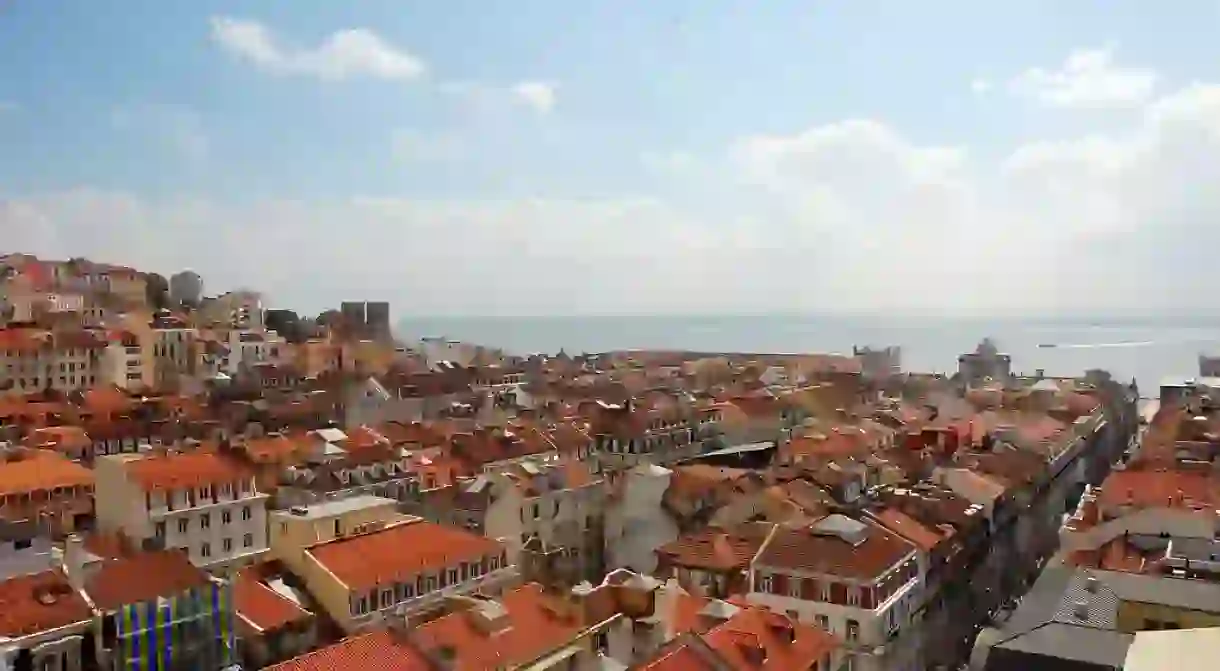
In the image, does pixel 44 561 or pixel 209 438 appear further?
pixel 209 438

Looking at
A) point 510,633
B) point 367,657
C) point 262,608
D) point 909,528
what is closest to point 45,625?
point 262,608

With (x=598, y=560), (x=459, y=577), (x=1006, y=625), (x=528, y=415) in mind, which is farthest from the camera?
(x=528, y=415)

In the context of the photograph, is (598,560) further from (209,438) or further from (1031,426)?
(1031,426)

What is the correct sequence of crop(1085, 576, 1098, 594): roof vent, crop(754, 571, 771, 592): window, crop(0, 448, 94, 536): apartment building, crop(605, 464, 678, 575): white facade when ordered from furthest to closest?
crop(605, 464, 678, 575): white facade
crop(0, 448, 94, 536): apartment building
crop(754, 571, 771, 592): window
crop(1085, 576, 1098, 594): roof vent

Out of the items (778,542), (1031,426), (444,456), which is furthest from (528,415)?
(778,542)

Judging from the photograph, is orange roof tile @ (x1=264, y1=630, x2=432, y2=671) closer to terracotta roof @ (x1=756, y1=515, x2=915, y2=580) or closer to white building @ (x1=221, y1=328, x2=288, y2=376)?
terracotta roof @ (x1=756, y1=515, x2=915, y2=580)

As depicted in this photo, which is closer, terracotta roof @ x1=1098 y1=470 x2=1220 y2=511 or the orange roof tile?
the orange roof tile

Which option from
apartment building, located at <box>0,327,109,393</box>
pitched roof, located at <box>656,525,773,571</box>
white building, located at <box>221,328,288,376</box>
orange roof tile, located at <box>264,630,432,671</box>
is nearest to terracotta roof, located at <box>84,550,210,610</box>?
orange roof tile, located at <box>264,630,432,671</box>
